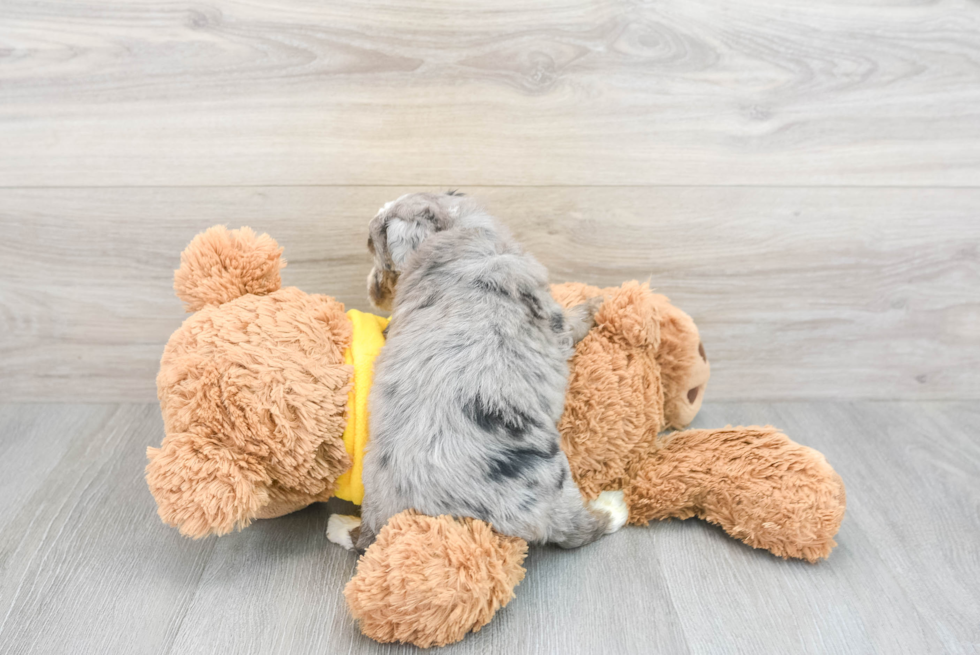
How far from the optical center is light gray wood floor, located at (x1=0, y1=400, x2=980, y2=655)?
818 mm

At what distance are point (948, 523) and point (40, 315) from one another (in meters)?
1.66

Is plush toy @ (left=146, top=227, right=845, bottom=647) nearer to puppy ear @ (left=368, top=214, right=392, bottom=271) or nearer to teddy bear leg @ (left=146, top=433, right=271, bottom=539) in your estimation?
teddy bear leg @ (left=146, top=433, right=271, bottom=539)

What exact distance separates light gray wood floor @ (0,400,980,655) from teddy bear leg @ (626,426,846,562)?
34 mm

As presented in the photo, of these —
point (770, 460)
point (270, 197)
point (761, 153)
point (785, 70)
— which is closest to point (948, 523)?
point (770, 460)

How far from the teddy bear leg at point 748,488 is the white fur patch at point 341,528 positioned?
0.43 meters

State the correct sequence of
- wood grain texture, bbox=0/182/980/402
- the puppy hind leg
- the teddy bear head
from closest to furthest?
the puppy hind leg
the teddy bear head
wood grain texture, bbox=0/182/980/402

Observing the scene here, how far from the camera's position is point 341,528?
0.98m

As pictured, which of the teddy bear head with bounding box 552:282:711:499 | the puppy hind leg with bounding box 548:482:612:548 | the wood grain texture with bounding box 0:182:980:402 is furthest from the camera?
the wood grain texture with bounding box 0:182:980:402

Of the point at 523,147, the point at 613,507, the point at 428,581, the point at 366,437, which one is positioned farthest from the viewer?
the point at 523,147

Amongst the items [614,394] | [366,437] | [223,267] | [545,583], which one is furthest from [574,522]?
[223,267]

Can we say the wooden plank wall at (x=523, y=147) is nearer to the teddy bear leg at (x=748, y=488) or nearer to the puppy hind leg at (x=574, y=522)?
the teddy bear leg at (x=748, y=488)

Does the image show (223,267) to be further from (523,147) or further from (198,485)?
(523,147)

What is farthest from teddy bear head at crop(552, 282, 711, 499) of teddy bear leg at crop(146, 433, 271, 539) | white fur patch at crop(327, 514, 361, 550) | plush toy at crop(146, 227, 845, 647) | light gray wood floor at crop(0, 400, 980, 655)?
teddy bear leg at crop(146, 433, 271, 539)

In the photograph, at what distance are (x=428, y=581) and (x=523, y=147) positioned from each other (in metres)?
0.74
